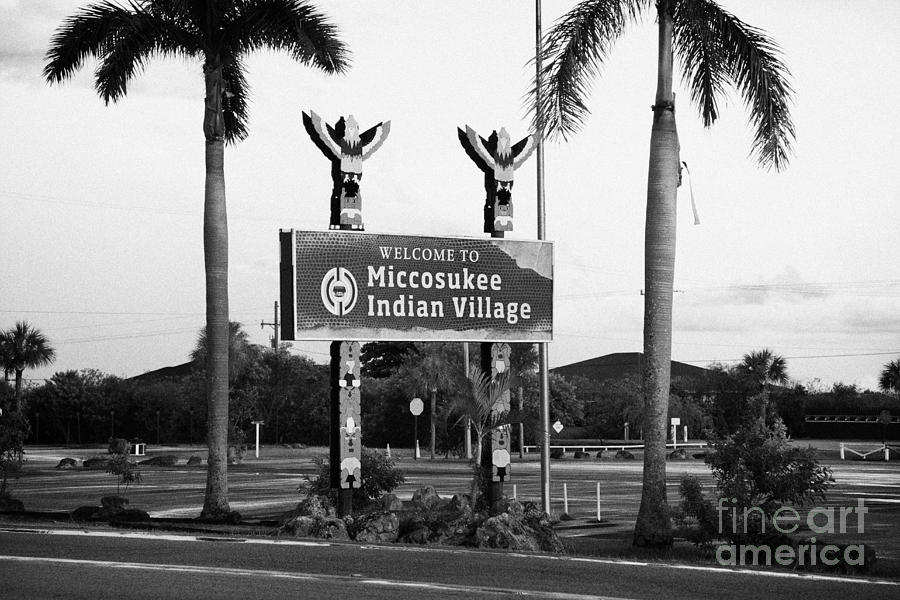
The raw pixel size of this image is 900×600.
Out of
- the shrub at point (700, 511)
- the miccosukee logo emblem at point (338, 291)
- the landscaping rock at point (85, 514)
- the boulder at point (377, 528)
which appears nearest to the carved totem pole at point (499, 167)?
the miccosukee logo emblem at point (338, 291)

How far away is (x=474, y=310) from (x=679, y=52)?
6235 mm

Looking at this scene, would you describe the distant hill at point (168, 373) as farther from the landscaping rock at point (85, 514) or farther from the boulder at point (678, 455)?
the landscaping rock at point (85, 514)

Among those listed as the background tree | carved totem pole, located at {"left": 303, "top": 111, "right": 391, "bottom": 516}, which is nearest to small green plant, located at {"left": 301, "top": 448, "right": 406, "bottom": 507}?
carved totem pole, located at {"left": 303, "top": 111, "right": 391, "bottom": 516}

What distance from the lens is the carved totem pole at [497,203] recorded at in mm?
19000

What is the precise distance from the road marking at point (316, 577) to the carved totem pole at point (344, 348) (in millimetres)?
5872

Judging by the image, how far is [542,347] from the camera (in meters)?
22.4

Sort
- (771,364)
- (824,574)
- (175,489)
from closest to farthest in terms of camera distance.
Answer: (824,574) < (175,489) < (771,364)

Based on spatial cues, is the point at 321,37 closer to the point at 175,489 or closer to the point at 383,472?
the point at 383,472

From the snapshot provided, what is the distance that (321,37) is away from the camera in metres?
22.6

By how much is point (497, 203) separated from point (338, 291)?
11.5 feet

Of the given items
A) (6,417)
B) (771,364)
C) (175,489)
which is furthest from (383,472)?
(771,364)

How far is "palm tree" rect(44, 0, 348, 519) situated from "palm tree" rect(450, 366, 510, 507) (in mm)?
6369

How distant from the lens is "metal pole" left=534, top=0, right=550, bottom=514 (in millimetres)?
19094

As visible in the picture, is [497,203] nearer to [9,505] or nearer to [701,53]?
[701,53]
